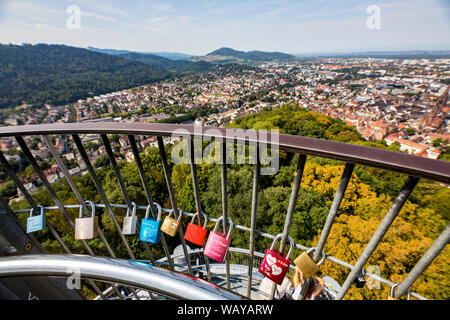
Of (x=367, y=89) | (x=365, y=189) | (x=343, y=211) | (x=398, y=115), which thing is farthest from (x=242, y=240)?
(x=367, y=89)

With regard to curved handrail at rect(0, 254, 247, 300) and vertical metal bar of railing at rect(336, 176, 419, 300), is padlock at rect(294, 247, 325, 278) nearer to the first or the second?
vertical metal bar of railing at rect(336, 176, 419, 300)

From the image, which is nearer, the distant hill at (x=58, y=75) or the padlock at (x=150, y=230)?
the padlock at (x=150, y=230)

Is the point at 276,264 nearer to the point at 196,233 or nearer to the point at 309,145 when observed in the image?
the point at 196,233

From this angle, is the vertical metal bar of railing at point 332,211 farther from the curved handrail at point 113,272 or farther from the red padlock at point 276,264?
the curved handrail at point 113,272

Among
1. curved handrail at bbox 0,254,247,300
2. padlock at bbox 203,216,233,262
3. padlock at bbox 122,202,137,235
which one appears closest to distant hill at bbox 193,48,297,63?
padlock at bbox 122,202,137,235

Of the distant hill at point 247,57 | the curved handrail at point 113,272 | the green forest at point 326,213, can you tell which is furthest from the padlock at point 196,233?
the distant hill at point 247,57

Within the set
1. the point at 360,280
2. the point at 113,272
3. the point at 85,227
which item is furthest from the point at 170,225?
the point at 360,280

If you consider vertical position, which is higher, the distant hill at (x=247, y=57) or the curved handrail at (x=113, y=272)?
the distant hill at (x=247, y=57)
